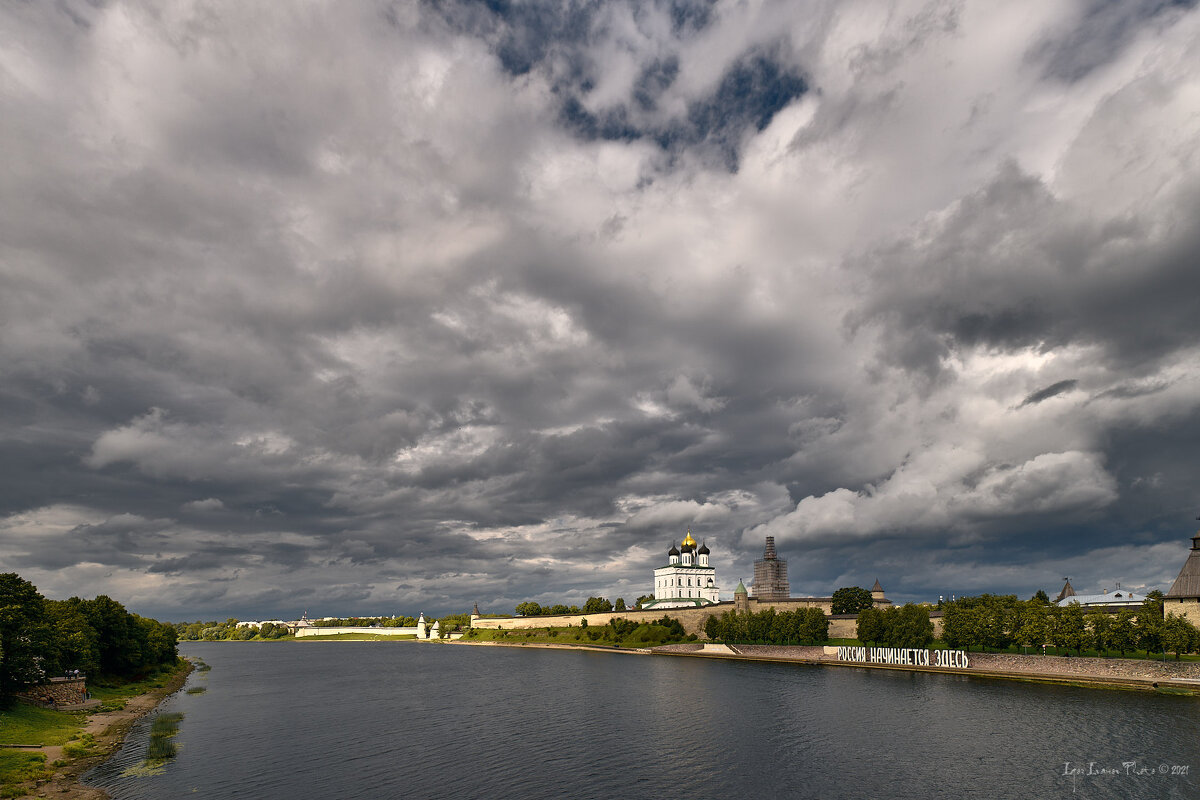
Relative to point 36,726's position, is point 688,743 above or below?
below

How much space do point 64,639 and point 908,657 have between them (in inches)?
3991

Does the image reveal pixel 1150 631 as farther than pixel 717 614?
No

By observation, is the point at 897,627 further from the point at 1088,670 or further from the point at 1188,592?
the point at 1188,592

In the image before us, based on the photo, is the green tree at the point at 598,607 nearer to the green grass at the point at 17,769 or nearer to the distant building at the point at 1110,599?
the distant building at the point at 1110,599

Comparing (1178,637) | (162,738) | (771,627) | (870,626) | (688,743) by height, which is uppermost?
(1178,637)

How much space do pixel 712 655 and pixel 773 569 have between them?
73.2 metres

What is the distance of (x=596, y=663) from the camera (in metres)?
119

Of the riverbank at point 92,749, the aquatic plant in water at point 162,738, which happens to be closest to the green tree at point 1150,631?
the aquatic plant in water at point 162,738

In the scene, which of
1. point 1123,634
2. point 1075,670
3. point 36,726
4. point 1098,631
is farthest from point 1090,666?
point 36,726

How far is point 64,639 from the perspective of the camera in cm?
5781

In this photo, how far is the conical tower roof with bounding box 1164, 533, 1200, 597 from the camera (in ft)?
254

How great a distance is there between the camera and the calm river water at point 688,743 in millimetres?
37844

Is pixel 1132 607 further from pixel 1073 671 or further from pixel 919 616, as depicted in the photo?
pixel 1073 671

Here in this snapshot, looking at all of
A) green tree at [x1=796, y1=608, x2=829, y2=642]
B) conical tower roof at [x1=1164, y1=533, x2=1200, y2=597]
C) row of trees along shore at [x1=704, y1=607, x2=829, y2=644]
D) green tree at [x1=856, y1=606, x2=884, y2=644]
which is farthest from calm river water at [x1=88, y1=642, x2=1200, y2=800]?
row of trees along shore at [x1=704, y1=607, x2=829, y2=644]
